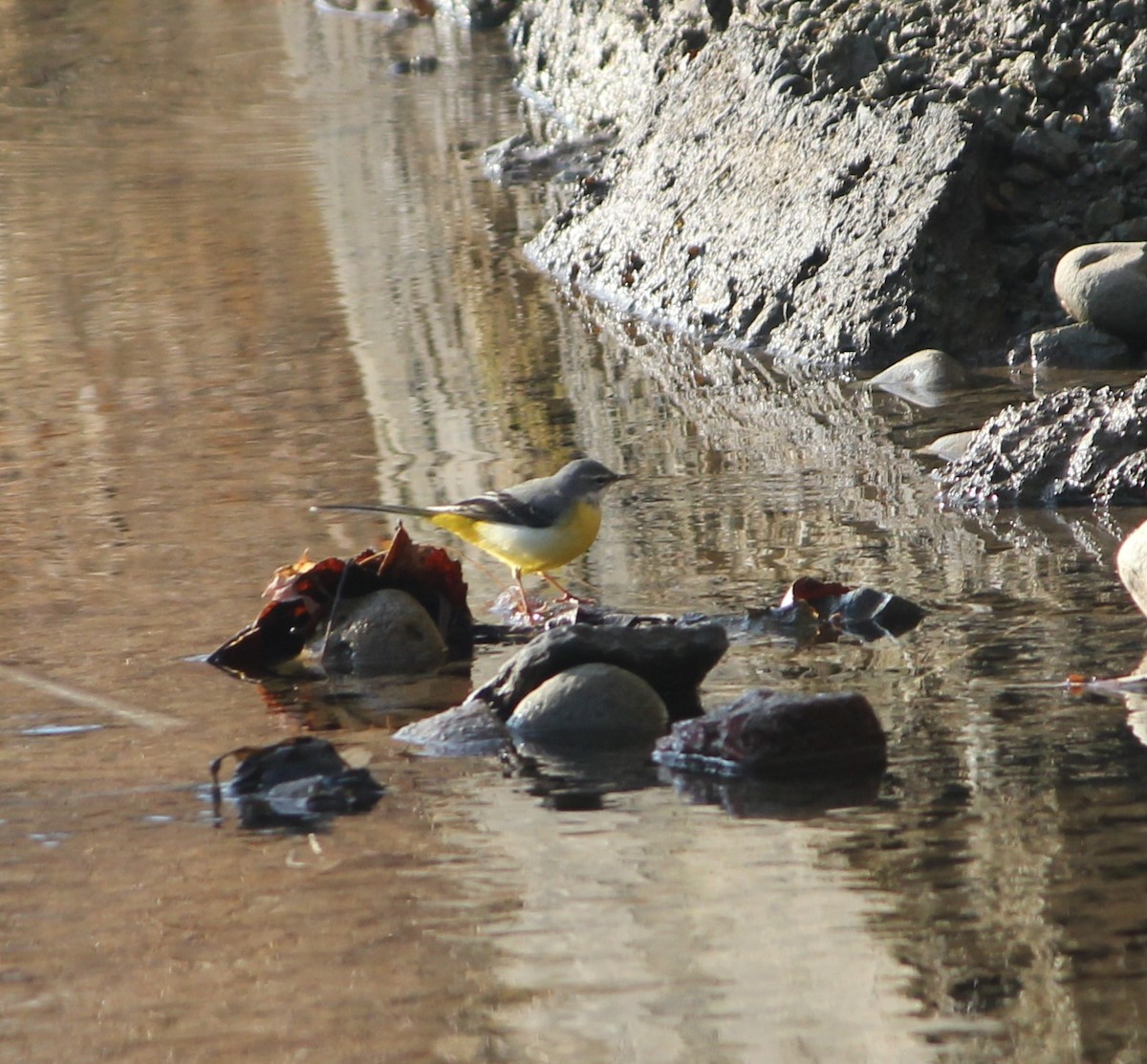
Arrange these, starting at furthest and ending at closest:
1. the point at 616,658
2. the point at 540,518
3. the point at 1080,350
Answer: the point at 1080,350
the point at 540,518
the point at 616,658

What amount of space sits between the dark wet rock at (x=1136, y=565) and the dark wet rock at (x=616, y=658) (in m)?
1.18

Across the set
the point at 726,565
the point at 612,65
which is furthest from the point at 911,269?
the point at 612,65

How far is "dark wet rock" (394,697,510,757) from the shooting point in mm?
4910

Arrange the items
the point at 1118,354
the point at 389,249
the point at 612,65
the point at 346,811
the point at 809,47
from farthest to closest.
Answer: the point at 612,65
the point at 389,249
the point at 809,47
the point at 1118,354
the point at 346,811

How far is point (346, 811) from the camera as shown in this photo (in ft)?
14.8

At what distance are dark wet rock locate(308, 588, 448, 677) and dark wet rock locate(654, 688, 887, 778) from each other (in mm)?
1242

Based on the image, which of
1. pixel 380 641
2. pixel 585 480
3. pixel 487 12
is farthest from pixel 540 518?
pixel 487 12

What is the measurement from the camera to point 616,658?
5.13m

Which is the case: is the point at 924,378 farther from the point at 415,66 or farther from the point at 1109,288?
the point at 415,66

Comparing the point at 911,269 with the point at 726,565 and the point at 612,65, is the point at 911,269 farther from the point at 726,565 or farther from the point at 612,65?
the point at 612,65

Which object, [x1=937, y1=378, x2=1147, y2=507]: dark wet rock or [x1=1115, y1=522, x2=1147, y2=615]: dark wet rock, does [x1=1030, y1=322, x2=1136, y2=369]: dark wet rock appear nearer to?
[x1=937, y1=378, x2=1147, y2=507]: dark wet rock

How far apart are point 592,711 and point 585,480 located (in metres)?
1.15

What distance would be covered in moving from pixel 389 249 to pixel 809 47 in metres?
3.18

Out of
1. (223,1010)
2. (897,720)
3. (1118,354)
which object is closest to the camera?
(223,1010)
